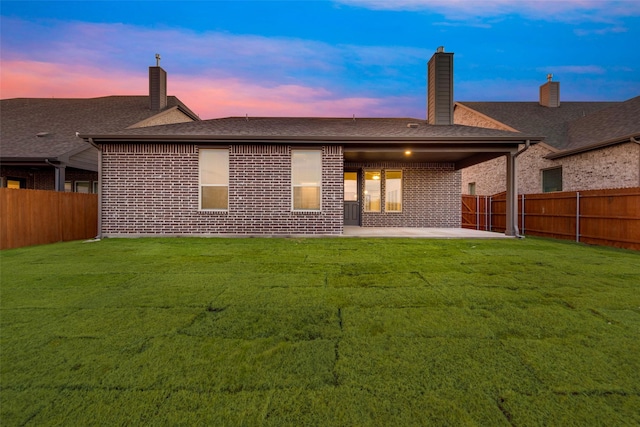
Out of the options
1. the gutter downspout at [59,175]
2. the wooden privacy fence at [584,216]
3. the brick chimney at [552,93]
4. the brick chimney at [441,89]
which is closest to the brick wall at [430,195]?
the brick chimney at [441,89]

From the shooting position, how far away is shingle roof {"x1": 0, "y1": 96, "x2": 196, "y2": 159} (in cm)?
1180

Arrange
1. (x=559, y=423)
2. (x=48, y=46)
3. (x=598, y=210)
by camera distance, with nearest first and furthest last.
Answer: (x=559, y=423), (x=598, y=210), (x=48, y=46)

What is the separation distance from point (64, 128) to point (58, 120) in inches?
49.4

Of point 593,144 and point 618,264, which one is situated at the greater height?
point 593,144

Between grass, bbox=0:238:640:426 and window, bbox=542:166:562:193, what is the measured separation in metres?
11.0

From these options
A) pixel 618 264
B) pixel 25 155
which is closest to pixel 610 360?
pixel 618 264

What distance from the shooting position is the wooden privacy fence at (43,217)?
304 inches

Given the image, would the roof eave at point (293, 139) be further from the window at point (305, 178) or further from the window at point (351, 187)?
the window at point (351, 187)

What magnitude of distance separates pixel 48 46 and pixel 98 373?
19.4 meters

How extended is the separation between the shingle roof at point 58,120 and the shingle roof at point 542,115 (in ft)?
62.0

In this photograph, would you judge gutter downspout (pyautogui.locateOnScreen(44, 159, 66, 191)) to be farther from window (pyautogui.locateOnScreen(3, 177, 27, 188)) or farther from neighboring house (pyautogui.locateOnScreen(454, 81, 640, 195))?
neighboring house (pyautogui.locateOnScreen(454, 81, 640, 195))

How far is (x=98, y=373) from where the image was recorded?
2035 mm

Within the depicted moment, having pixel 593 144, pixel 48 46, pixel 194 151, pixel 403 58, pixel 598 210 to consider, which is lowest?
pixel 598 210

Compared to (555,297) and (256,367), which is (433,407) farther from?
(555,297)
